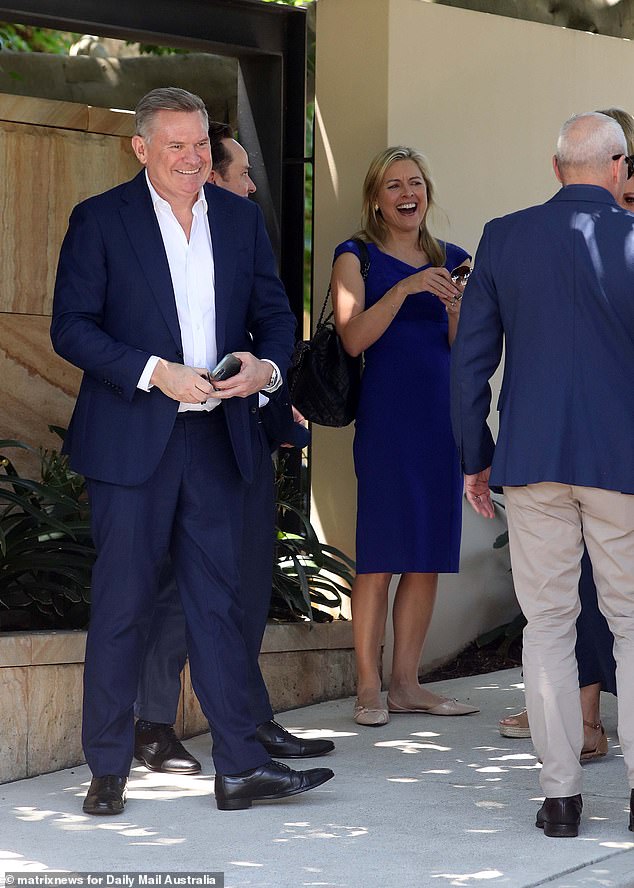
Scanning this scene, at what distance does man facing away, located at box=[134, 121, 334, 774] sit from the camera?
483 centimetres

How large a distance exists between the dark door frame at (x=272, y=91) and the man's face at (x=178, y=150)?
2090 mm

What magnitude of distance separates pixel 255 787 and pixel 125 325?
1.40 m

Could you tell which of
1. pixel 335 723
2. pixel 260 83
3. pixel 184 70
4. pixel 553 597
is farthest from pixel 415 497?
pixel 184 70

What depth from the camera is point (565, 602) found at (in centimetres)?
398

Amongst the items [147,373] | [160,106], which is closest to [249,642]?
[147,373]

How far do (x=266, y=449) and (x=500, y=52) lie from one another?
2.76 m

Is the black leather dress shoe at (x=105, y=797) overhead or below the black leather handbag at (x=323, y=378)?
below

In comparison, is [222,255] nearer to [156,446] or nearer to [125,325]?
[125,325]

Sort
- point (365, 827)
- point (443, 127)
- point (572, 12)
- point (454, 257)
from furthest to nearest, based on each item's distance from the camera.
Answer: point (572, 12) < point (443, 127) < point (454, 257) < point (365, 827)

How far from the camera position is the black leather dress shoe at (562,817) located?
395 cm

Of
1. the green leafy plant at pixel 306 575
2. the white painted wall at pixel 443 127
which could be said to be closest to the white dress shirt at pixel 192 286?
the green leafy plant at pixel 306 575

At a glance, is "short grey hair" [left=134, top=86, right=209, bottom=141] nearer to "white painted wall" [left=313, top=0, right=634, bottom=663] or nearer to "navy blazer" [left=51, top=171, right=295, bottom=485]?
"navy blazer" [left=51, top=171, right=295, bottom=485]

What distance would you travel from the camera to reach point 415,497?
18.3 ft

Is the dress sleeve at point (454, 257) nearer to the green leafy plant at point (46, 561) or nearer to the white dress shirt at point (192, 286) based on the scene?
the green leafy plant at point (46, 561)
